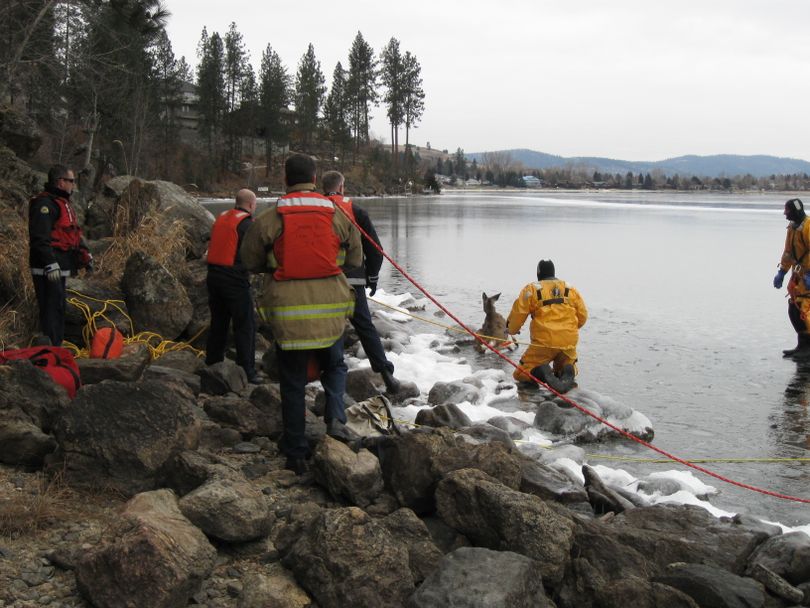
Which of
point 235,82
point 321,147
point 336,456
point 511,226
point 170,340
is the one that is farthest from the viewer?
point 321,147

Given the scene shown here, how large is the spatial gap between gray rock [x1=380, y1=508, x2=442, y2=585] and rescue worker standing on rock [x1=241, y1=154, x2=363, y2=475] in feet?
2.96

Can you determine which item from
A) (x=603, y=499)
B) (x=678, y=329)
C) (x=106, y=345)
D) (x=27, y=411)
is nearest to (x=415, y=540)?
(x=603, y=499)

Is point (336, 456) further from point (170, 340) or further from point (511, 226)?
point (511, 226)

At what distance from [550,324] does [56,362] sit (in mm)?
4855

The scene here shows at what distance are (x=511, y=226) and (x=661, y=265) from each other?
13.3m

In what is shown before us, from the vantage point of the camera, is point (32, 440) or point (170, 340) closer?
point (32, 440)

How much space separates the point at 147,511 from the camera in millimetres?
3404

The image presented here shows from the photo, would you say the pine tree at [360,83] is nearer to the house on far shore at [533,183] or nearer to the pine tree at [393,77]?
the pine tree at [393,77]

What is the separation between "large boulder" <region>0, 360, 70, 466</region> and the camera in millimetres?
4238

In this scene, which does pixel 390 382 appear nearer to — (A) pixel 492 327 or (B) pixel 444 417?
(B) pixel 444 417

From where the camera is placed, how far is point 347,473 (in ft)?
13.6

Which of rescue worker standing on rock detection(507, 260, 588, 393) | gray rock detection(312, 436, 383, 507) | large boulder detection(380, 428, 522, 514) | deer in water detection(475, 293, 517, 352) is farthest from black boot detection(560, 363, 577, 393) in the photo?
gray rock detection(312, 436, 383, 507)

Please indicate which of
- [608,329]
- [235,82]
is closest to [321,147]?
[235,82]

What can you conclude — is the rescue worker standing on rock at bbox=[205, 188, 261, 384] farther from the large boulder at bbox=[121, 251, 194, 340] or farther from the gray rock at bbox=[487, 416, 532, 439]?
the gray rock at bbox=[487, 416, 532, 439]
